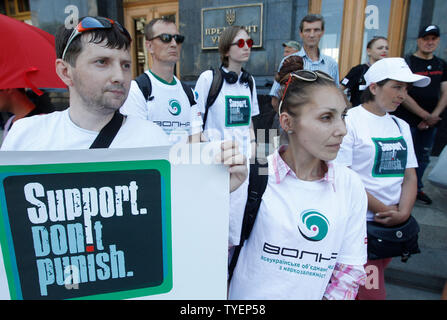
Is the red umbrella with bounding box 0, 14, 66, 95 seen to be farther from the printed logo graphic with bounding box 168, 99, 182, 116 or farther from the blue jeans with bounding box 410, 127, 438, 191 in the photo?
the blue jeans with bounding box 410, 127, 438, 191

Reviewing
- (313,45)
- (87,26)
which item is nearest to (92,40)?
(87,26)

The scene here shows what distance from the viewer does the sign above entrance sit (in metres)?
5.48

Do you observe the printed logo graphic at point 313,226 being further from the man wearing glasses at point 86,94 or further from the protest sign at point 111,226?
the man wearing glasses at point 86,94

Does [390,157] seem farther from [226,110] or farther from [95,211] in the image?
[95,211]

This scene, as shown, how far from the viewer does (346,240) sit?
4.16 feet

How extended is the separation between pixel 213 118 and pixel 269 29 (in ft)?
11.3

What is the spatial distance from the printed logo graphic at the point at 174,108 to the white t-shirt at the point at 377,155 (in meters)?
1.28

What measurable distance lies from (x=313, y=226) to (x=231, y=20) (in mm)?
5298

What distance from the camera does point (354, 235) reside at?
1267 millimetres

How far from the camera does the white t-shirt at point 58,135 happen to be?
1155mm

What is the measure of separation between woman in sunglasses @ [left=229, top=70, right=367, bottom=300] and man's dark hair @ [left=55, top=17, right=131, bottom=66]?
0.78m

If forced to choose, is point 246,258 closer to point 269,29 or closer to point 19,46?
point 19,46

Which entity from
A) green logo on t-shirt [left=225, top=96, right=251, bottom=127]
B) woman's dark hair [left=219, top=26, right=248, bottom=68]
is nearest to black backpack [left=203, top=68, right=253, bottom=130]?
green logo on t-shirt [left=225, top=96, right=251, bottom=127]

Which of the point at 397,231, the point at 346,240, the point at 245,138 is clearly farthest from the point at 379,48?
the point at 346,240
